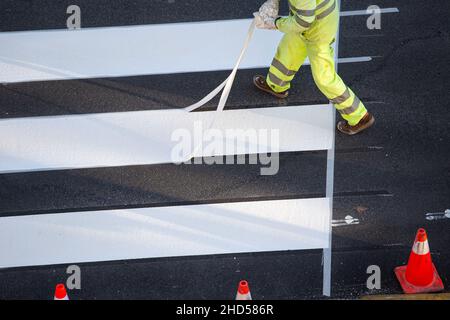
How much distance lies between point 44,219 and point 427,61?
13.2 ft

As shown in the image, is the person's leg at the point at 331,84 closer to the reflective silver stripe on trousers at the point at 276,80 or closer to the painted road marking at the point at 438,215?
the reflective silver stripe on trousers at the point at 276,80

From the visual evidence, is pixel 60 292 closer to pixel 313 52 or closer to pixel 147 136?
pixel 147 136

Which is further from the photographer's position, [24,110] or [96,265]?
[24,110]

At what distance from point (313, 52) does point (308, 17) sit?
53cm

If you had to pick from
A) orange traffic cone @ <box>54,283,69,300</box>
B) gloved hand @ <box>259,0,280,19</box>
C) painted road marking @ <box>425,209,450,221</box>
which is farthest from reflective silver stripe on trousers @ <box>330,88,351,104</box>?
orange traffic cone @ <box>54,283,69,300</box>

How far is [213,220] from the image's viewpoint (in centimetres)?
862

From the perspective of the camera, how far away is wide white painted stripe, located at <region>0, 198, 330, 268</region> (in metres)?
8.45

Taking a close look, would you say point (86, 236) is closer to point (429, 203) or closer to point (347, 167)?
point (347, 167)

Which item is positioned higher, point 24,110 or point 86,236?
point 24,110

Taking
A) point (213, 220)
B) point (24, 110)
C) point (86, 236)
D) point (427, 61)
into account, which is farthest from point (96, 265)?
point (427, 61)

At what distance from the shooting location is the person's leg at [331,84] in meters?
8.73

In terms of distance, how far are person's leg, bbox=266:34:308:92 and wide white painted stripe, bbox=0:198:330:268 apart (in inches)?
48.3

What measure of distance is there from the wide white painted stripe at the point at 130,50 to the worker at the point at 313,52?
2.08ft

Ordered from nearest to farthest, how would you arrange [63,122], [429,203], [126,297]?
[126,297] → [429,203] → [63,122]
